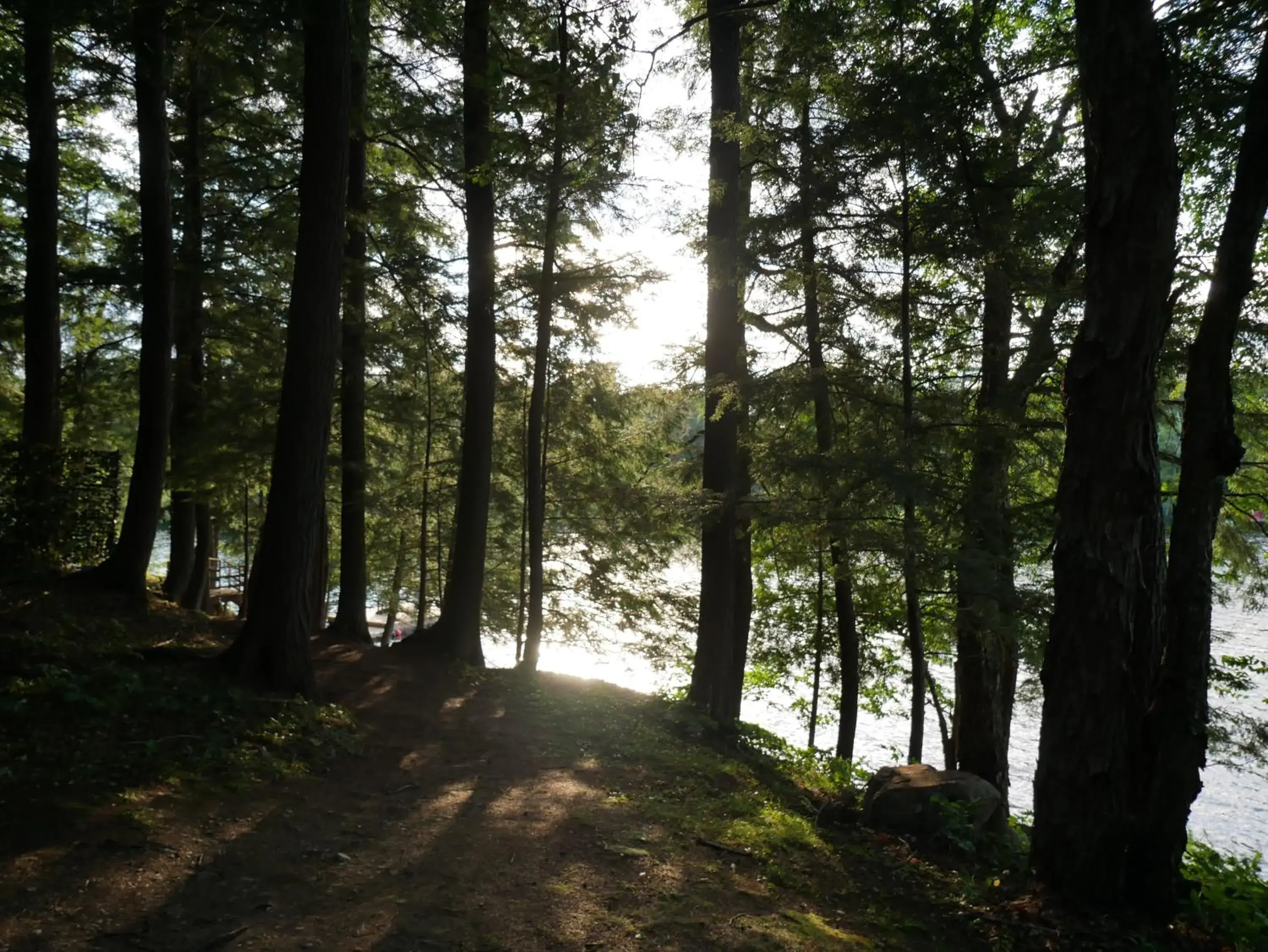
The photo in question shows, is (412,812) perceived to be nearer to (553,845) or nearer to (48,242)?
(553,845)

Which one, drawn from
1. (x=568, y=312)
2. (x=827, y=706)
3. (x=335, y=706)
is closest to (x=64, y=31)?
(x=568, y=312)

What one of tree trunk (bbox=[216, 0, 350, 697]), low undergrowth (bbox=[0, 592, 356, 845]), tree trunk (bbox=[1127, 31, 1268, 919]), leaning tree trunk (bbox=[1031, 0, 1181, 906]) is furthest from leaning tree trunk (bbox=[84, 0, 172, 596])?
tree trunk (bbox=[1127, 31, 1268, 919])

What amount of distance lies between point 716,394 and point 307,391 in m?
4.80

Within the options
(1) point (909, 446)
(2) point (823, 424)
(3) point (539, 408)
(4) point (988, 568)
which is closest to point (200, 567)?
(3) point (539, 408)

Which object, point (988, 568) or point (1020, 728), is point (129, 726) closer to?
point (988, 568)

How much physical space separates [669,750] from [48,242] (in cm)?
994

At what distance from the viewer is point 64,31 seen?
9.09m

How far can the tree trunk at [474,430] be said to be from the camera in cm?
1082

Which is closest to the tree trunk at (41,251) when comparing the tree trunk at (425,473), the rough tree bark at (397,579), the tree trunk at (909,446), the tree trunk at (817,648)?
the tree trunk at (425,473)

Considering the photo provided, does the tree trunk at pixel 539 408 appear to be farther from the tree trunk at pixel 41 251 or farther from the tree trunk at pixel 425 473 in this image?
the tree trunk at pixel 41 251

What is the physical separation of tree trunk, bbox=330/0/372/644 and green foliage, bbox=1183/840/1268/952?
34.5 feet

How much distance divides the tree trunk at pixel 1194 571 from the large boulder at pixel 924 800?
5.16ft

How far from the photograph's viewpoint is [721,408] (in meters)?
9.84

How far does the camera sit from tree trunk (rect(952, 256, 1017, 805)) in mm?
7910
